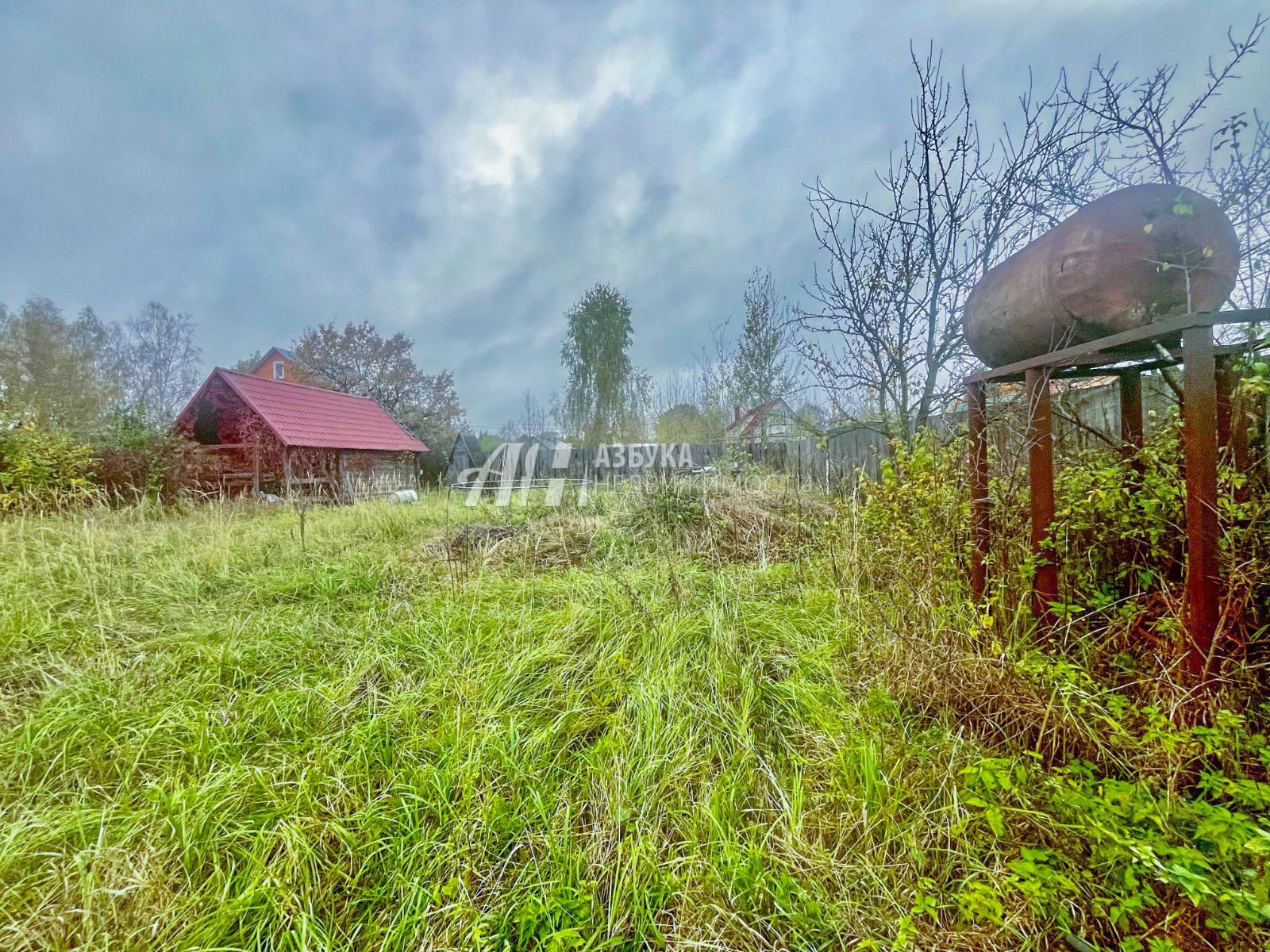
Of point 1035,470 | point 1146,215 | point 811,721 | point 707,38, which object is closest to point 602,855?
point 811,721

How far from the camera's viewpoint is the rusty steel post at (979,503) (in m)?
2.13

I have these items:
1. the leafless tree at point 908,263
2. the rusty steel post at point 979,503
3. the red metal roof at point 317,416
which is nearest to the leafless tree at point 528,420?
the red metal roof at point 317,416

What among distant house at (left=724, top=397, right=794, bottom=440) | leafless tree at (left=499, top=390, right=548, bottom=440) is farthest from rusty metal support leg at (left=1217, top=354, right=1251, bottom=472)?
leafless tree at (left=499, top=390, right=548, bottom=440)

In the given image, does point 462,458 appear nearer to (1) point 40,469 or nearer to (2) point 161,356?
(1) point 40,469

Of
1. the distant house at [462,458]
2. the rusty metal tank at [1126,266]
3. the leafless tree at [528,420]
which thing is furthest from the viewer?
the leafless tree at [528,420]

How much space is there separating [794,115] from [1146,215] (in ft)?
22.2

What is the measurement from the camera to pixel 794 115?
6.64 meters

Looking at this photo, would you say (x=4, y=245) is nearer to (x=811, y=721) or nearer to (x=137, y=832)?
(x=137, y=832)

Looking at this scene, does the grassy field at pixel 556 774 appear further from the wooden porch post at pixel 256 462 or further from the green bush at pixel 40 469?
the wooden porch post at pixel 256 462

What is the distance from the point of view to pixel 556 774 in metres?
1.63

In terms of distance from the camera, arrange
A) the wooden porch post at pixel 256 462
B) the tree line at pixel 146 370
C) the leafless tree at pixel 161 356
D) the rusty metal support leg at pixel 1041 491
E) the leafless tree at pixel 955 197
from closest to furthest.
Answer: the rusty metal support leg at pixel 1041 491 < the leafless tree at pixel 955 197 < the wooden porch post at pixel 256 462 < the tree line at pixel 146 370 < the leafless tree at pixel 161 356

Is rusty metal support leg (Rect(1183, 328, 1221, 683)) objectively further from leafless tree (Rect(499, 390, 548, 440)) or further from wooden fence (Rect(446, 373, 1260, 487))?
leafless tree (Rect(499, 390, 548, 440))

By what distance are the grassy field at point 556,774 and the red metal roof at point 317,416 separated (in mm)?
9238

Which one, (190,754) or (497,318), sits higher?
(497,318)
